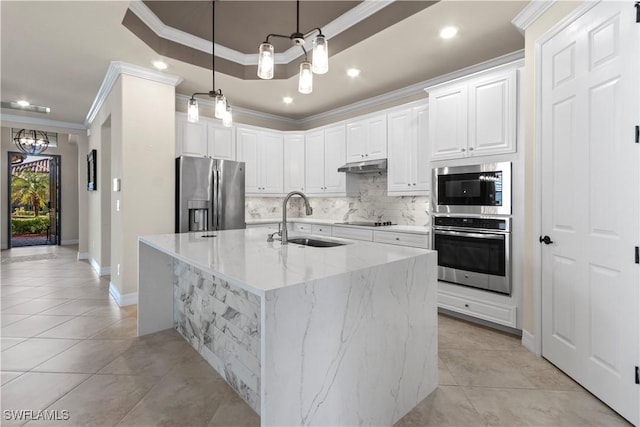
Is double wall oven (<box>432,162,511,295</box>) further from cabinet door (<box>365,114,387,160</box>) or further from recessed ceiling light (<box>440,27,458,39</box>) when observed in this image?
recessed ceiling light (<box>440,27,458,39</box>)

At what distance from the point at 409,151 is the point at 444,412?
2.79 metres

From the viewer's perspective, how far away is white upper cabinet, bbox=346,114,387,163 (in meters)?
4.13

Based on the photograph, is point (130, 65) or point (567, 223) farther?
point (130, 65)

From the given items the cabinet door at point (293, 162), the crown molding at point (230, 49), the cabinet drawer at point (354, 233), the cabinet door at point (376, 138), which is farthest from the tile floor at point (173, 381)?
the cabinet door at point (293, 162)

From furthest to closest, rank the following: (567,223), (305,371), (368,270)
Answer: (567,223) → (368,270) → (305,371)

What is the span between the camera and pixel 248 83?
4.02 metres

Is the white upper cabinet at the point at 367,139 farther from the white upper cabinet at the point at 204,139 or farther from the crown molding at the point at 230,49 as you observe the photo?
the white upper cabinet at the point at 204,139

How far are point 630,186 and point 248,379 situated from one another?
7.73 feet

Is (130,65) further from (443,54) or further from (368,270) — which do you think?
(368,270)

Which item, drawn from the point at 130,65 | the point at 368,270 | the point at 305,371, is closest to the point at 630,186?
the point at 368,270

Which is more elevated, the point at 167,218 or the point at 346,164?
the point at 346,164

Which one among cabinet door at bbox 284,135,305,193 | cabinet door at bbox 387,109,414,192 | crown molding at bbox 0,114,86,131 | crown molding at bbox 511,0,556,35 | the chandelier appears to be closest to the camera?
crown molding at bbox 511,0,556,35

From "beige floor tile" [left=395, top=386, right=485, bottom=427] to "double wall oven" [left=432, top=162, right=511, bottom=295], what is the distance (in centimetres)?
130

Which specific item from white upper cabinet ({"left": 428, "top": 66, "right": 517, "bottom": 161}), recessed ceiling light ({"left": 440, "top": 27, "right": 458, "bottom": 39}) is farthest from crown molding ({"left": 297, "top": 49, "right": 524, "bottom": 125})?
recessed ceiling light ({"left": 440, "top": 27, "right": 458, "bottom": 39})
